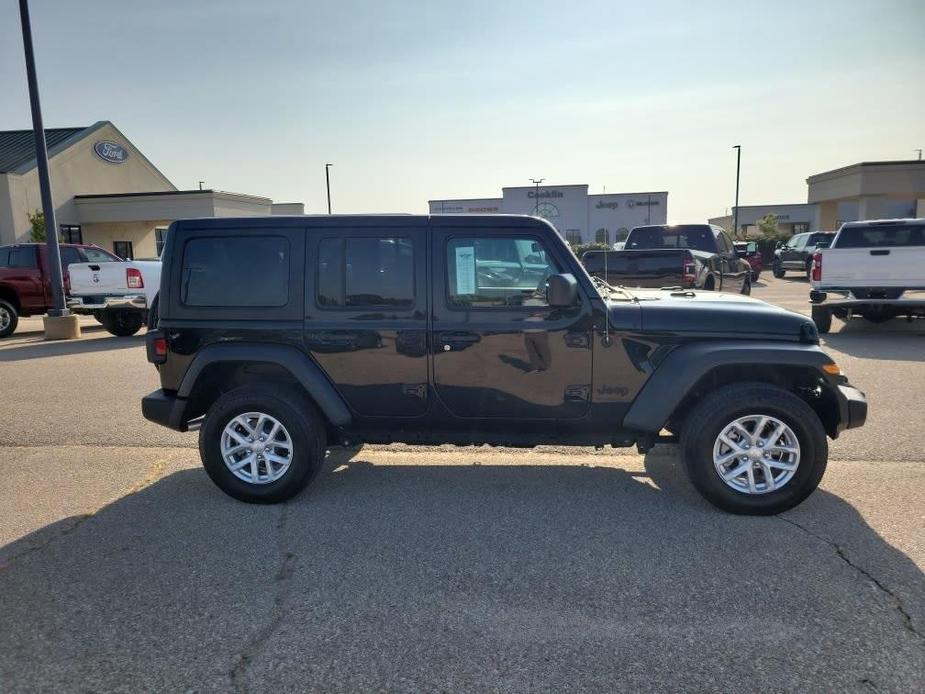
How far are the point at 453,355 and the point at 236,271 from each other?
65.6 inches

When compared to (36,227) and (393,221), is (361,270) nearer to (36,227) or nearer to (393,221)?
(393,221)

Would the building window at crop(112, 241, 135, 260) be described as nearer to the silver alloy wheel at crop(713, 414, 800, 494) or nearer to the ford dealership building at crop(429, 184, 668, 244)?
the ford dealership building at crop(429, 184, 668, 244)

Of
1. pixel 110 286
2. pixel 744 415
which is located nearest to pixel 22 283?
pixel 110 286

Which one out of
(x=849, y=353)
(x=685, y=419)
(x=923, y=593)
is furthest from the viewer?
(x=849, y=353)

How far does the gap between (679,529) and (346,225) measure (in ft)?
9.74

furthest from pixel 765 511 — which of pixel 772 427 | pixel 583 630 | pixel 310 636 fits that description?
pixel 310 636

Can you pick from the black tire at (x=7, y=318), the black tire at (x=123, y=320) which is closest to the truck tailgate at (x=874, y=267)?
the black tire at (x=123, y=320)

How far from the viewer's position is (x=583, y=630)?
297 cm

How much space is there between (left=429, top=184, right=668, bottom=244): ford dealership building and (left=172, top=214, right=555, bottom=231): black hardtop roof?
52862 millimetres

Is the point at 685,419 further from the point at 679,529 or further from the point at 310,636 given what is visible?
the point at 310,636

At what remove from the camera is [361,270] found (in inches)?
178

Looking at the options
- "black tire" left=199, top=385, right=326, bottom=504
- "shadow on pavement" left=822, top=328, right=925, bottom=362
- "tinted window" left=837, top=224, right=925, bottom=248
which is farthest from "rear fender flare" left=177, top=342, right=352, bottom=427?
"tinted window" left=837, top=224, right=925, bottom=248

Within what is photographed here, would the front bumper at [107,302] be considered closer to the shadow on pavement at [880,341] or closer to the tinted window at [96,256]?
the tinted window at [96,256]

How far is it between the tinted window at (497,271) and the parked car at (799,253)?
26425 millimetres
